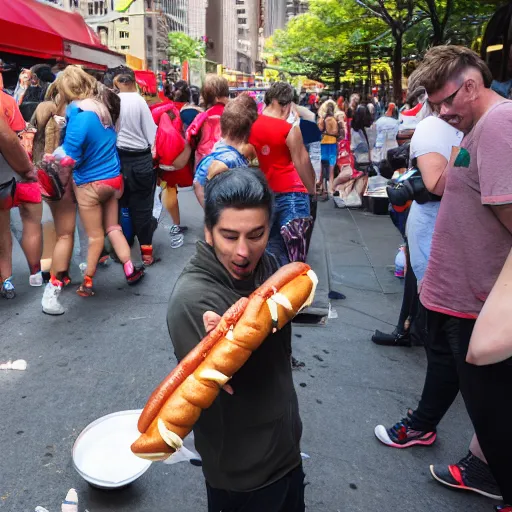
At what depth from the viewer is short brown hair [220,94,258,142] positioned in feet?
12.6

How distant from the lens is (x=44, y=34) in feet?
35.7

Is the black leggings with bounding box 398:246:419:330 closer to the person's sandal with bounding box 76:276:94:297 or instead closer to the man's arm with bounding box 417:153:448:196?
the man's arm with bounding box 417:153:448:196

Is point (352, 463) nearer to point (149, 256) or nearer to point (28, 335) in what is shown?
point (28, 335)

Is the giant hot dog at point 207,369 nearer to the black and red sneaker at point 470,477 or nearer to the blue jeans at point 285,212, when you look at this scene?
the black and red sneaker at point 470,477

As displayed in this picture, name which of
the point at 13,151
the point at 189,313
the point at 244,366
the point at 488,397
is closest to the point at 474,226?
the point at 488,397

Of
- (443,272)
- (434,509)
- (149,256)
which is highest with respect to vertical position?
(443,272)

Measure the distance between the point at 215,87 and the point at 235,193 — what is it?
466 cm

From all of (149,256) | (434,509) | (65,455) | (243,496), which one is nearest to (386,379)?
(434,509)

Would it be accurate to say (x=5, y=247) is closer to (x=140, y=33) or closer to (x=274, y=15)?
(x=140, y=33)

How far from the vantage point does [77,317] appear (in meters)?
5.02

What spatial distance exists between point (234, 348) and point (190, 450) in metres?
0.75

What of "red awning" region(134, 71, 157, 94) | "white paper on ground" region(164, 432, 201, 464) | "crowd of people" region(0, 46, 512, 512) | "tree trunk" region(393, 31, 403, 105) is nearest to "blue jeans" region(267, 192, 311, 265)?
"crowd of people" region(0, 46, 512, 512)

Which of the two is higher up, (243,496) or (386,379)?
(243,496)

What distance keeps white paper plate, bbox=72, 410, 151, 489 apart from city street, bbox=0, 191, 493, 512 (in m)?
0.13
